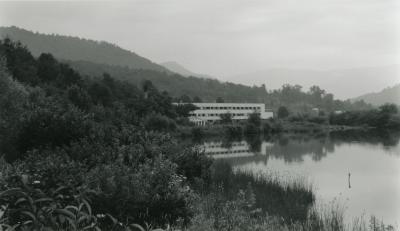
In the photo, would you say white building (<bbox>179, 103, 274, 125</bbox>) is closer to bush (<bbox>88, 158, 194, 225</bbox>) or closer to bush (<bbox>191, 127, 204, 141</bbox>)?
bush (<bbox>191, 127, 204, 141</bbox>)

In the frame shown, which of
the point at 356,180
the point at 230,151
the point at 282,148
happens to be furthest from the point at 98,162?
the point at 282,148

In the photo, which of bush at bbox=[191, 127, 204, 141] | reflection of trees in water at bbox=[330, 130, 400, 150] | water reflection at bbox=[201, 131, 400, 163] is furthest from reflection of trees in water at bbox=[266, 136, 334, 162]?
bush at bbox=[191, 127, 204, 141]

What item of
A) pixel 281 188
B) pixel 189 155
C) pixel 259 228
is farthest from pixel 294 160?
pixel 259 228

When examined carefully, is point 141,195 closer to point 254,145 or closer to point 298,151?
point 298,151

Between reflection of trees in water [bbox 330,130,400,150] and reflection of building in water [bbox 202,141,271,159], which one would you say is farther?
reflection of trees in water [bbox 330,130,400,150]

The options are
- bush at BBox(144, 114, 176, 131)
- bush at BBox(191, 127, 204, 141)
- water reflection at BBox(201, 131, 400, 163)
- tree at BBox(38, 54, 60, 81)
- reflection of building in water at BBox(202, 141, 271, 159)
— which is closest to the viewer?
water reflection at BBox(201, 131, 400, 163)

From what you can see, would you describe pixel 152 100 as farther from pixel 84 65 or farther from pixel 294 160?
pixel 84 65

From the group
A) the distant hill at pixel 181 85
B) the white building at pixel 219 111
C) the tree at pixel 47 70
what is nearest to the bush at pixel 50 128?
the tree at pixel 47 70

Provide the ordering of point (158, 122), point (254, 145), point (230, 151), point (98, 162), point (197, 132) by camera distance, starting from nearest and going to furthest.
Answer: point (98, 162)
point (230, 151)
point (254, 145)
point (158, 122)
point (197, 132)

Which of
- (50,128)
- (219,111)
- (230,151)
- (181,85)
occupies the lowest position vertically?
(230,151)

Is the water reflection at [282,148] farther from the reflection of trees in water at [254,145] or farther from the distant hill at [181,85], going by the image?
the distant hill at [181,85]

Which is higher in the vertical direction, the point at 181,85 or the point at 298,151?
the point at 181,85

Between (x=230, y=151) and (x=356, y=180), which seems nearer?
(x=356, y=180)

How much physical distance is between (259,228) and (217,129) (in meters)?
71.9
